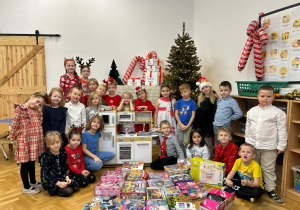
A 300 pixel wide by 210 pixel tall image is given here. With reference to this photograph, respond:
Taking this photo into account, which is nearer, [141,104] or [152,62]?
[141,104]

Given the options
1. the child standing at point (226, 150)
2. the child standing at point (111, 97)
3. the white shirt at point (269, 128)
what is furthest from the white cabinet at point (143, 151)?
the white shirt at point (269, 128)

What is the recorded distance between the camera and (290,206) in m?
2.58

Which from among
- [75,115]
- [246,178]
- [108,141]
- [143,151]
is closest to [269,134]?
[246,178]

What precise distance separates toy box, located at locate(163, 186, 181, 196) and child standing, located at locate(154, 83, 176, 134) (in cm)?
137

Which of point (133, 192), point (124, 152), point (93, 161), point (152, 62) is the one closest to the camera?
point (133, 192)

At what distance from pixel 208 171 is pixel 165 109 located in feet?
4.47

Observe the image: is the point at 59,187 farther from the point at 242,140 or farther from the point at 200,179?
the point at 242,140

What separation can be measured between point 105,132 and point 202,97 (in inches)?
68.9

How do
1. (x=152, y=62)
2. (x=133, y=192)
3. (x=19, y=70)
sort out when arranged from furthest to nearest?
1. (x=19, y=70)
2. (x=152, y=62)
3. (x=133, y=192)

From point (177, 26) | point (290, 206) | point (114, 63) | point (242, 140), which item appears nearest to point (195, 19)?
point (177, 26)

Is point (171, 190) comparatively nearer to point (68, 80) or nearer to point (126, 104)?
point (126, 104)

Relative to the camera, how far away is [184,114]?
12.4ft

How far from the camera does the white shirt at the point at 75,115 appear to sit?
3375 mm

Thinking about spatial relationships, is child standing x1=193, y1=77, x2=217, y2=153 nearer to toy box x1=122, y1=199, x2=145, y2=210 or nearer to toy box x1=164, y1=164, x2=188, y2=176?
toy box x1=164, y1=164, x2=188, y2=176
